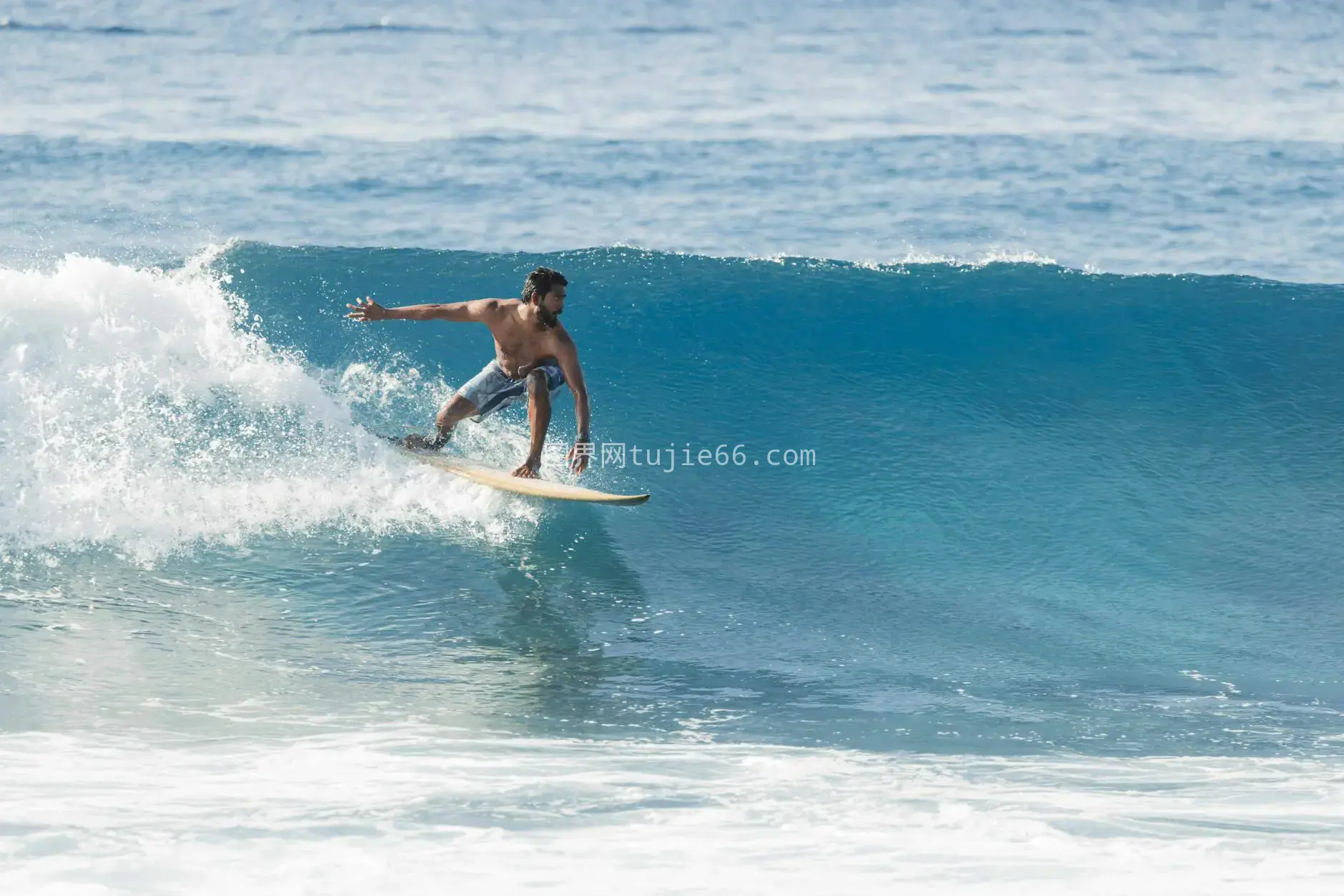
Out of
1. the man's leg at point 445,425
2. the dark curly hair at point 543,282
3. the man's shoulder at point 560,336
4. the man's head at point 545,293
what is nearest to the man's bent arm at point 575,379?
the man's shoulder at point 560,336

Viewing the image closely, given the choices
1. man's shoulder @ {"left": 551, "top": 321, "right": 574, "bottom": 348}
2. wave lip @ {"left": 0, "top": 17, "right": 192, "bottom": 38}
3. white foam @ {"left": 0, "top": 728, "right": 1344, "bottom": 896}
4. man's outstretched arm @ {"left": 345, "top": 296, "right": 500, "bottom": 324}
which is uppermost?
wave lip @ {"left": 0, "top": 17, "right": 192, "bottom": 38}

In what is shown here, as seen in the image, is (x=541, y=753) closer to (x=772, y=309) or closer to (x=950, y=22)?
(x=772, y=309)

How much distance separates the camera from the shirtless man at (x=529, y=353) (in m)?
6.71

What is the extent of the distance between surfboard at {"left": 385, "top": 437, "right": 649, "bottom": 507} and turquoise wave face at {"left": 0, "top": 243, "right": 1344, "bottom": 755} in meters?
0.15

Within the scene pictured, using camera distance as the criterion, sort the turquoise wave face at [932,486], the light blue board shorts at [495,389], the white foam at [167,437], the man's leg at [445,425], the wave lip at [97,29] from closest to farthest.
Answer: the turquoise wave face at [932,486]
the light blue board shorts at [495,389]
the white foam at [167,437]
the man's leg at [445,425]
the wave lip at [97,29]

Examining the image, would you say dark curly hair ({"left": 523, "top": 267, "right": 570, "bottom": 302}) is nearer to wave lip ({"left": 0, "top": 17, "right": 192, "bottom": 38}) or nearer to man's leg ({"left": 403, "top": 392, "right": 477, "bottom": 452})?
man's leg ({"left": 403, "top": 392, "right": 477, "bottom": 452})

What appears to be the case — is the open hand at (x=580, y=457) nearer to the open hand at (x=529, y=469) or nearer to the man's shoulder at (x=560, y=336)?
the open hand at (x=529, y=469)

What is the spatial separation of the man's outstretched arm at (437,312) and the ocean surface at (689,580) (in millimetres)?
806

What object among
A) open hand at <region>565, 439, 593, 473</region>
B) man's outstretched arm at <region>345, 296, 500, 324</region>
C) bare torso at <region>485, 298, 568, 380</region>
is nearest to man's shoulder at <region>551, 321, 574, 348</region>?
bare torso at <region>485, 298, 568, 380</region>

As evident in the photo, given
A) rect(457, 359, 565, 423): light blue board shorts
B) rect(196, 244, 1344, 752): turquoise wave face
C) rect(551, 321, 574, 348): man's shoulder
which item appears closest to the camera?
rect(196, 244, 1344, 752): turquoise wave face

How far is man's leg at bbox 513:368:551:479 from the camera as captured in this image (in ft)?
22.7

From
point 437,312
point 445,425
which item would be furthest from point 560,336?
point 445,425

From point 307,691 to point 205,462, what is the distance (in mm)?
2462

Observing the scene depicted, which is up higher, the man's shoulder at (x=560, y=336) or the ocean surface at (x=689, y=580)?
the man's shoulder at (x=560, y=336)
